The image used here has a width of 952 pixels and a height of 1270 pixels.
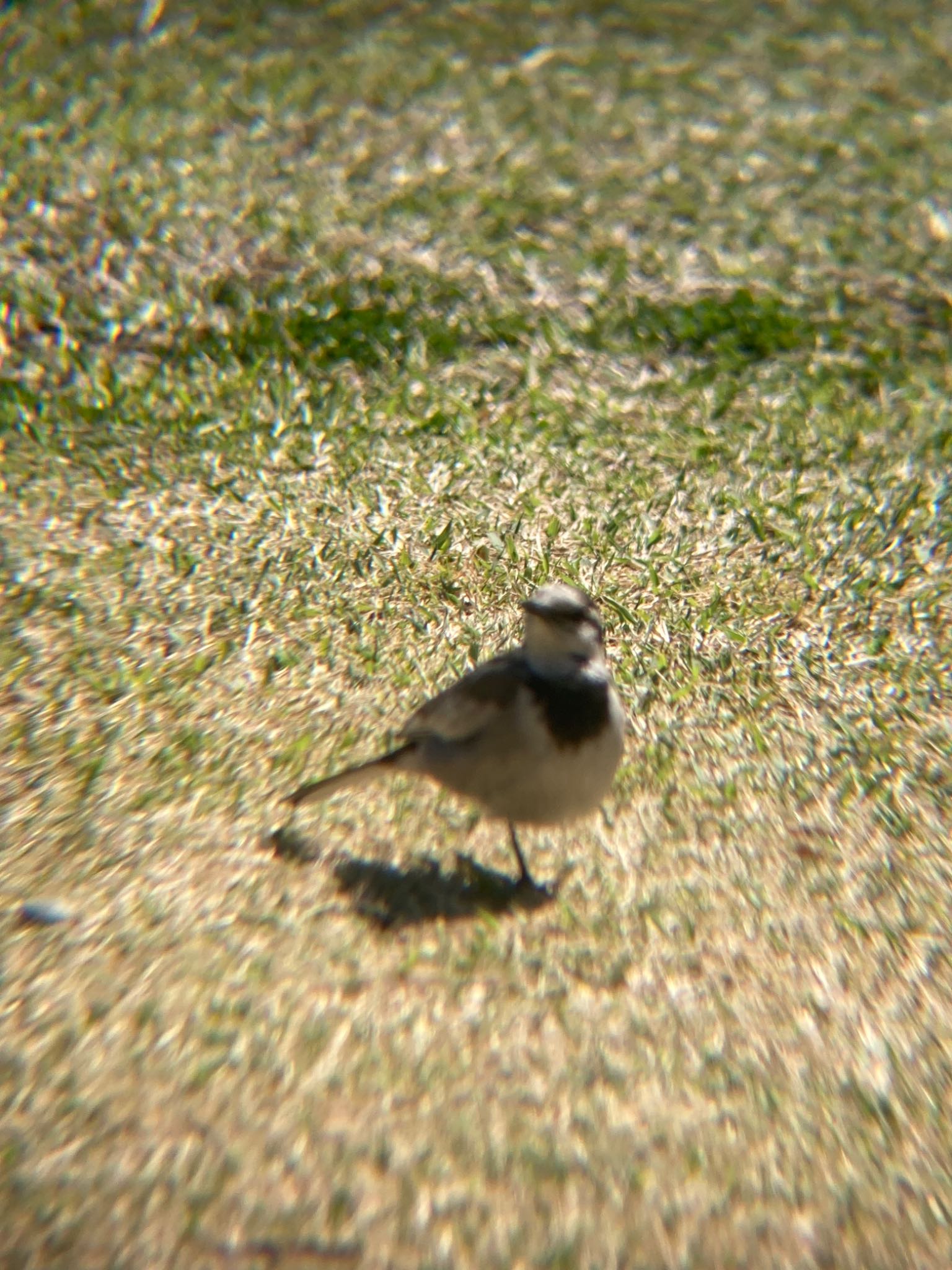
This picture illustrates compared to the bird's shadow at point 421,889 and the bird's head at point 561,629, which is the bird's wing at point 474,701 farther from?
the bird's shadow at point 421,889

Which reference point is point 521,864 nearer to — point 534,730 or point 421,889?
point 421,889

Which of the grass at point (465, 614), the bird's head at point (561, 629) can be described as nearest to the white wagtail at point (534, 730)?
the bird's head at point (561, 629)

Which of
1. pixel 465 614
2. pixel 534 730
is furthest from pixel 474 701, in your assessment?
pixel 465 614

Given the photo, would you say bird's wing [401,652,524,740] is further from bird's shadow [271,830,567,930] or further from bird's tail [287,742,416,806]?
bird's shadow [271,830,567,930]

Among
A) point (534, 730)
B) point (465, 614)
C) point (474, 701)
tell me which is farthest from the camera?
point (465, 614)

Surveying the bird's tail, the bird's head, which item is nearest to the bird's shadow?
the bird's tail
